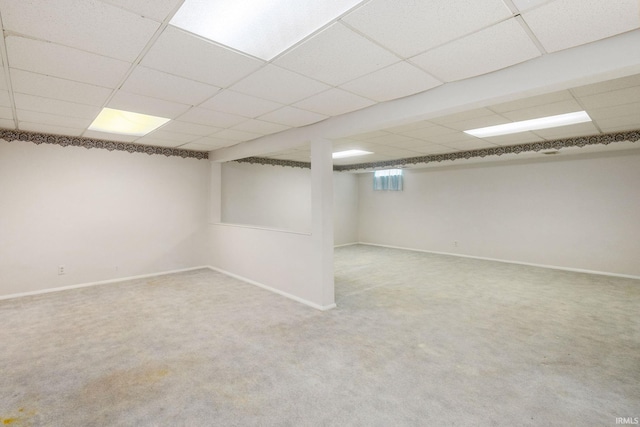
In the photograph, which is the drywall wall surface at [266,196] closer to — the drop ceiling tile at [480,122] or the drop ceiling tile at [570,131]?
the drop ceiling tile at [480,122]

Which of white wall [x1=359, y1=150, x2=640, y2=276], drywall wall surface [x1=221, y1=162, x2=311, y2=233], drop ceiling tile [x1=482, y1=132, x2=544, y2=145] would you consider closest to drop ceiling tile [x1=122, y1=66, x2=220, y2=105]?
drywall wall surface [x1=221, y1=162, x2=311, y2=233]

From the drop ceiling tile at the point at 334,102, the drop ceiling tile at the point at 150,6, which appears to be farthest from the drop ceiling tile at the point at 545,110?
the drop ceiling tile at the point at 150,6

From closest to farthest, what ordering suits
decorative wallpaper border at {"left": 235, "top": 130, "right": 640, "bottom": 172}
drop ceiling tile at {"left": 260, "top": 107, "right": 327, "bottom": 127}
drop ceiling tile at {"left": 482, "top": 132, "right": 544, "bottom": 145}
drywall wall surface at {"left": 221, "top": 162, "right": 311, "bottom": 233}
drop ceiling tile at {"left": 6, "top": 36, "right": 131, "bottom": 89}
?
drop ceiling tile at {"left": 6, "top": 36, "right": 131, "bottom": 89} → drop ceiling tile at {"left": 260, "top": 107, "right": 327, "bottom": 127} → decorative wallpaper border at {"left": 235, "top": 130, "right": 640, "bottom": 172} → drop ceiling tile at {"left": 482, "top": 132, "right": 544, "bottom": 145} → drywall wall surface at {"left": 221, "top": 162, "right": 311, "bottom": 233}

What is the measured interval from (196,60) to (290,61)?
652 mm

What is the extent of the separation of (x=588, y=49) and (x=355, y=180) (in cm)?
750

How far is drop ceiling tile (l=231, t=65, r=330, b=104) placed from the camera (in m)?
2.37

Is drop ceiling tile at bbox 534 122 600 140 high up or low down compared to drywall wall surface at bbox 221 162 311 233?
up

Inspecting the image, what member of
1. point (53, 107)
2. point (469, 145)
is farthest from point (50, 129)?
point (469, 145)

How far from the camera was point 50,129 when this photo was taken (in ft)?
13.5

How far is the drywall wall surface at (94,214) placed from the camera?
4309 millimetres

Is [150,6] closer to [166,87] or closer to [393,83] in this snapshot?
[166,87]

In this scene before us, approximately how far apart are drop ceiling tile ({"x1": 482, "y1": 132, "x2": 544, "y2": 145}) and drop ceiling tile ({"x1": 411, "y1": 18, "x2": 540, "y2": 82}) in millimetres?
2998

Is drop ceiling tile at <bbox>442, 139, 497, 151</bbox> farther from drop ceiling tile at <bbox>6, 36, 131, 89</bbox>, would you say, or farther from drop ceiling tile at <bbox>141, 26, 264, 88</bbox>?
drop ceiling tile at <bbox>6, 36, 131, 89</bbox>

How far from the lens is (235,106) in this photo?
314 centimetres
